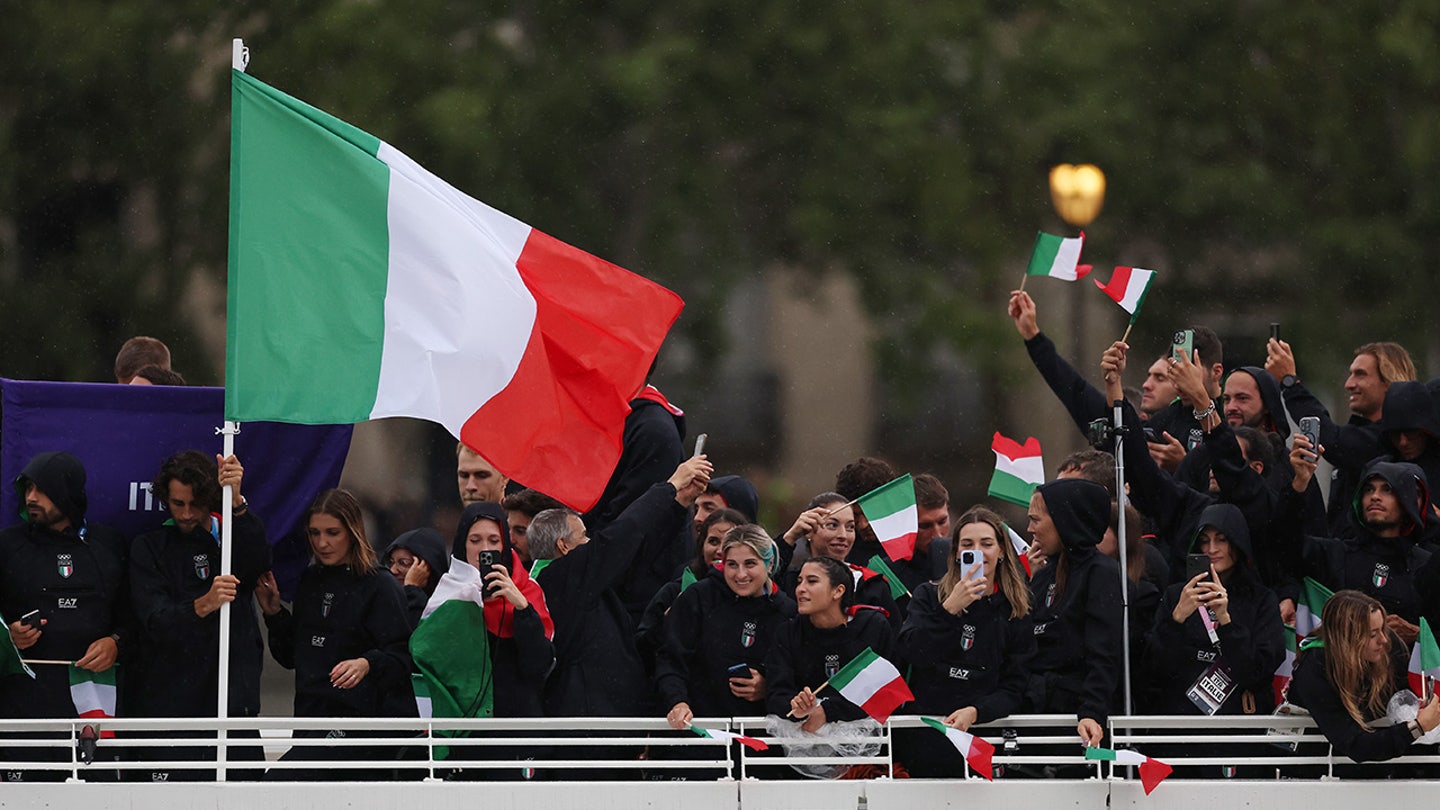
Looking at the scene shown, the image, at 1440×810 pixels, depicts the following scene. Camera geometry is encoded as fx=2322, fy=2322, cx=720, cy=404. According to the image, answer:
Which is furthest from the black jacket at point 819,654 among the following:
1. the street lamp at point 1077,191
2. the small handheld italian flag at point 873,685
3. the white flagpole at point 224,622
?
the street lamp at point 1077,191

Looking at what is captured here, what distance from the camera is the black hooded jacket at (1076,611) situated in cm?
1013

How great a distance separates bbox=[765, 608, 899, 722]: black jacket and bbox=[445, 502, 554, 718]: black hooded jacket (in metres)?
1.00

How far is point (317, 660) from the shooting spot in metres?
10.6

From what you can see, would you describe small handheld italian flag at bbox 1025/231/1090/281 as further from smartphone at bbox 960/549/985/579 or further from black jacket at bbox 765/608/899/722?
black jacket at bbox 765/608/899/722

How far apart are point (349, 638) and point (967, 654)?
9.27 ft

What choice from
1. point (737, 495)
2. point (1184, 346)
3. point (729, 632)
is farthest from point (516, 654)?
point (1184, 346)

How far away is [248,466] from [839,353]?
39.4ft

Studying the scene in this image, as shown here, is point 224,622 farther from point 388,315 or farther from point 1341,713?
point 1341,713

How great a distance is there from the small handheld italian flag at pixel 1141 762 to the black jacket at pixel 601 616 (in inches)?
82.8

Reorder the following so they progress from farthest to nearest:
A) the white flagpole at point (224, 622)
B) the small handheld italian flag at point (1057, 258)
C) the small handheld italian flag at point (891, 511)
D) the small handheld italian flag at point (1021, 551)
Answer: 1. the small handheld italian flag at point (1057, 258)
2. the small handheld italian flag at point (891, 511)
3. the small handheld italian flag at point (1021, 551)
4. the white flagpole at point (224, 622)

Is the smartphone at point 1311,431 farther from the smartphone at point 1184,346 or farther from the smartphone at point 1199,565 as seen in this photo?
the smartphone at point 1199,565

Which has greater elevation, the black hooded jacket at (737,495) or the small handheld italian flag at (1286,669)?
the black hooded jacket at (737,495)

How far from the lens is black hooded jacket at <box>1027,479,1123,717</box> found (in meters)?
10.1

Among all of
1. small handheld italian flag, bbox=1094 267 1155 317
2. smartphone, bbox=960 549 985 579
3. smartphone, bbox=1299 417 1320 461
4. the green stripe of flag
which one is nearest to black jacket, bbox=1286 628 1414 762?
smartphone, bbox=1299 417 1320 461
